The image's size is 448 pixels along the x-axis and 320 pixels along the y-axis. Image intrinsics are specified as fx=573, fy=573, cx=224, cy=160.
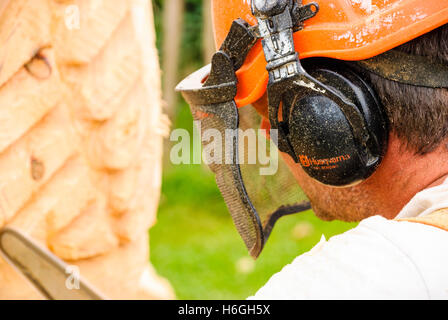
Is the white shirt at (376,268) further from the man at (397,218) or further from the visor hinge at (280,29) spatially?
the visor hinge at (280,29)

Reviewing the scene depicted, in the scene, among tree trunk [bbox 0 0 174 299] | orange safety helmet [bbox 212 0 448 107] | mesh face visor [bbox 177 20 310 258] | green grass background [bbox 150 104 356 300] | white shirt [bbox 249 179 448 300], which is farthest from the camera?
green grass background [bbox 150 104 356 300]

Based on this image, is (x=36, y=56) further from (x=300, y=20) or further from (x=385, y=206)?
(x=385, y=206)

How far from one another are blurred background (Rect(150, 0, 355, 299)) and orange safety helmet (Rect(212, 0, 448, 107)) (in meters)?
1.69

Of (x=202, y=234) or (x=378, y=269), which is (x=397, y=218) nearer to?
(x=378, y=269)

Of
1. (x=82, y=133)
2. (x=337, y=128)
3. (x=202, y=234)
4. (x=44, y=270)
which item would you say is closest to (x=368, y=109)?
(x=337, y=128)

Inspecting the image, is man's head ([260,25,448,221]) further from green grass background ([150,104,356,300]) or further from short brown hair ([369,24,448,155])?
green grass background ([150,104,356,300])

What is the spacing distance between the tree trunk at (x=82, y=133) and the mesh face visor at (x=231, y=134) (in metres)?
0.29

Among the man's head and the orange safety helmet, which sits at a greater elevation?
the orange safety helmet

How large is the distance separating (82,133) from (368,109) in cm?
81

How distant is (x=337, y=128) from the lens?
3.71ft

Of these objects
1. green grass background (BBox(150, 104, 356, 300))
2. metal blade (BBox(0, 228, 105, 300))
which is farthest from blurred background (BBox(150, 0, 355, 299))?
metal blade (BBox(0, 228, 105, 300))

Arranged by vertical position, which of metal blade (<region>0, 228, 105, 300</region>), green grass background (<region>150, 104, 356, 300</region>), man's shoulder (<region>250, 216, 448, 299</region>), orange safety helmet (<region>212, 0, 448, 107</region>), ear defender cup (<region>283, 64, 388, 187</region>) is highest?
orange safety helmet (<region>212, 0, 448, 107</region>)

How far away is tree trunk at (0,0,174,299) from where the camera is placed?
4.58 feet
